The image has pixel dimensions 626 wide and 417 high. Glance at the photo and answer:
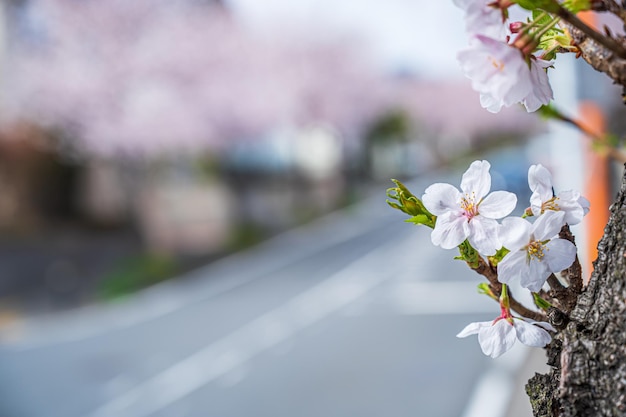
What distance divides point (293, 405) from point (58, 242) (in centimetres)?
1134

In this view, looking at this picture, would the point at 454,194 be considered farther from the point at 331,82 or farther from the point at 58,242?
the point at 331,82

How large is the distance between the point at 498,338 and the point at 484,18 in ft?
1.15

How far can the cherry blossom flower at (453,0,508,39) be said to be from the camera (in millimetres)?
665

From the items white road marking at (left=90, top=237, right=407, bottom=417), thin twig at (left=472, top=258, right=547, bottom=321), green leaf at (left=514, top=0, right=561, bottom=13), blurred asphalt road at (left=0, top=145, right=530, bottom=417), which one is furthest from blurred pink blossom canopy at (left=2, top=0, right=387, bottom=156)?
green leaf at (left=514, top=0, right=561, bottom=13)

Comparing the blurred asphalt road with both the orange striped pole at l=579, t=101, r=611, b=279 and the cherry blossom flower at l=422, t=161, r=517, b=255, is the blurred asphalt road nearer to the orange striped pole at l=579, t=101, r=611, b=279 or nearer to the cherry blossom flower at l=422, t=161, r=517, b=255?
the orange striped pole at l=579, t=101, r=611, b=279

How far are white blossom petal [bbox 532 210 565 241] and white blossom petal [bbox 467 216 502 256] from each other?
0.04 metres

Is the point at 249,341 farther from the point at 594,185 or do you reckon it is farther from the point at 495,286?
the point at 495,286

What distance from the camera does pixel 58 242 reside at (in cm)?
1684

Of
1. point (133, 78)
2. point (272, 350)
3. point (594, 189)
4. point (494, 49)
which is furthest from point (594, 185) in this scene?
point (133, 78)

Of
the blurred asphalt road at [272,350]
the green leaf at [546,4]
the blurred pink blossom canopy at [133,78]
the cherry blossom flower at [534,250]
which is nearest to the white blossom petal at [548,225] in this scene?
the cherry blossom flower at [534,250]

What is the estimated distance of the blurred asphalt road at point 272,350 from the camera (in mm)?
7219

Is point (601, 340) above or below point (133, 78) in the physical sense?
below

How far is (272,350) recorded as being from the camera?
364 inches

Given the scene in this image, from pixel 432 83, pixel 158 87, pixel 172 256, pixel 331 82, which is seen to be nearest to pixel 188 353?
pixel 172 256
